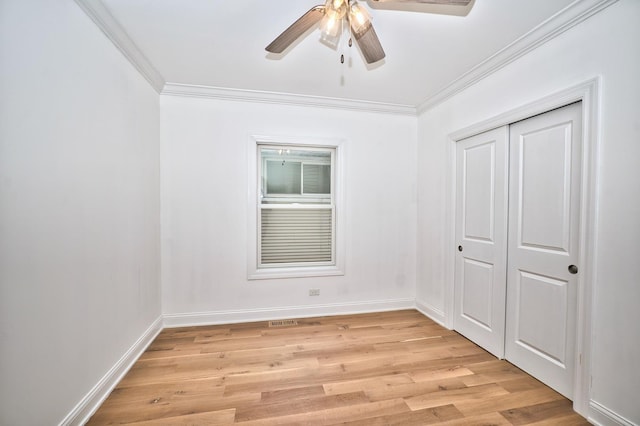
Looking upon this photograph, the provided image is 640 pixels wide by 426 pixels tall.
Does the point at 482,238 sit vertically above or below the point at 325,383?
above

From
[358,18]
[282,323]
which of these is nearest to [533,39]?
[358,18]

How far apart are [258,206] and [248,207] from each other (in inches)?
5.3

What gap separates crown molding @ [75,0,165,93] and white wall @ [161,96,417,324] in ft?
1.30

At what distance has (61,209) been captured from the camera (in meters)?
1.43

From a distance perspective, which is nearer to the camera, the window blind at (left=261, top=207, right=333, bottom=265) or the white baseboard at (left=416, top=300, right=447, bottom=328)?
the white baseboard at (left=416, top=300, right=447, bottom=328)

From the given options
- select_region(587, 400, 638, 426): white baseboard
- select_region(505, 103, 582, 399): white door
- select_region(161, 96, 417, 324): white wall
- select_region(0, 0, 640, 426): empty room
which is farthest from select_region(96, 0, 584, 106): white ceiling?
select_region(587, 400, 638, 426): white baseboard

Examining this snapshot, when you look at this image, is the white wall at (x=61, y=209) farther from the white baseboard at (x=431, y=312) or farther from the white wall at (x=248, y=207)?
the white baseboard at (x=431, y=312)

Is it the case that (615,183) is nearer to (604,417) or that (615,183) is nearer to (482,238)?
(482,238)

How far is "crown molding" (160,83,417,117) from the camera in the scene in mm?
2826

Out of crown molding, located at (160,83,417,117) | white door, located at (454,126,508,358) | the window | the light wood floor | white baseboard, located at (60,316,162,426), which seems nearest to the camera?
white baseboard, located at (60,316,162,426)

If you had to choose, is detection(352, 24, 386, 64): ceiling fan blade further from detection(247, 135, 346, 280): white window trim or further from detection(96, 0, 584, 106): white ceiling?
detection(247, 135, 346, 280): white window trim

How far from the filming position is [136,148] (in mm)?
2291

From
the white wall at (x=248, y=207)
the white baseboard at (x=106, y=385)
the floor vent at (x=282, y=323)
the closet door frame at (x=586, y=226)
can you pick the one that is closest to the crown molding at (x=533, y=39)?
the closet door frame at (x=586, y=226)

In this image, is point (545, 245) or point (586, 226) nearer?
point (586, 226)
